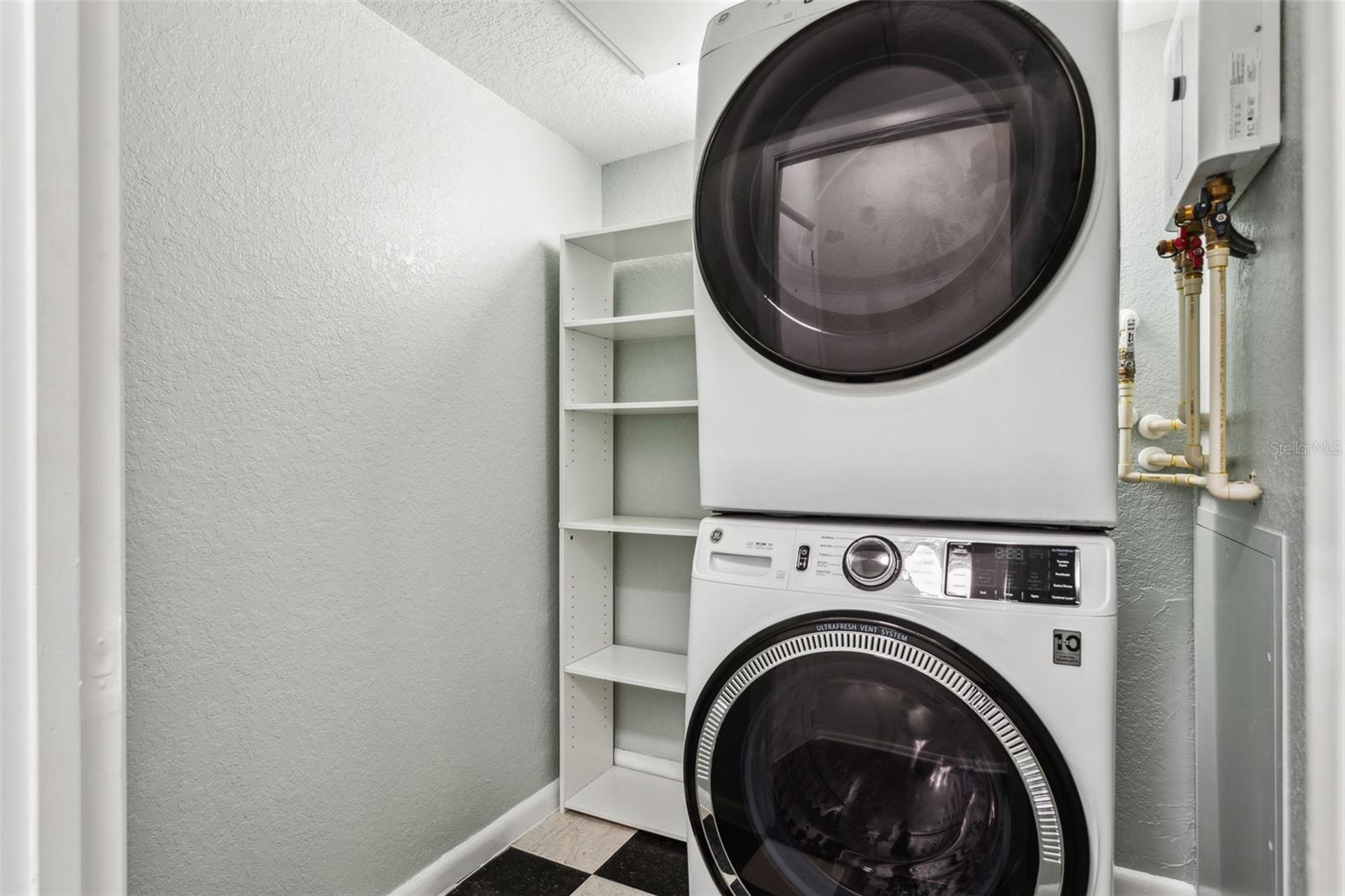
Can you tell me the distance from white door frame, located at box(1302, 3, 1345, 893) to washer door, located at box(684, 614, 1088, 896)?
0.30 metres

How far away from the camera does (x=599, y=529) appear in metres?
1.96

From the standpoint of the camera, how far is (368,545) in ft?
5.02

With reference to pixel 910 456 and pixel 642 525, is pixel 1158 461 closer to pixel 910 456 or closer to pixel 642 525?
pixel 910 456

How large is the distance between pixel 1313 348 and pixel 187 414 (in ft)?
5.40

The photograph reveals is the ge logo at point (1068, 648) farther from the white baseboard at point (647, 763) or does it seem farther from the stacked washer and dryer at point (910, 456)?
the white baseboard at point (647, 763)

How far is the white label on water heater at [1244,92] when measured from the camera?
95 cm

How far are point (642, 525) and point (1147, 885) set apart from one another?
150 cm

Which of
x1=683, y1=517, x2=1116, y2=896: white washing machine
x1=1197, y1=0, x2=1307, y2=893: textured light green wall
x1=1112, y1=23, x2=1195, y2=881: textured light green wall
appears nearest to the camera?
x1=1197, y1=0, x2=1307, y2=893: textured light green wall

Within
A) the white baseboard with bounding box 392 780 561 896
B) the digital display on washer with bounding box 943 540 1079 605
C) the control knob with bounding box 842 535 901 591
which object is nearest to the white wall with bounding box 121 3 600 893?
the white baseboard with bounding box 392 780 561 896

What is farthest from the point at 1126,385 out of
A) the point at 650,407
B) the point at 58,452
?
the point at 58,452

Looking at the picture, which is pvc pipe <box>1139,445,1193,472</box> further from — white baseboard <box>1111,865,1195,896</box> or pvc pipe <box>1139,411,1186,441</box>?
white baseboard <box>1111,865,1195,896</box>

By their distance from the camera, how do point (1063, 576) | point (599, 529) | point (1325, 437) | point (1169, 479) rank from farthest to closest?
point (599, 529), point (1169, 479), point (1063, 576), point (1325, 437)

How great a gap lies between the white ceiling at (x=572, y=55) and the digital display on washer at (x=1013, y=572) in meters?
1.27

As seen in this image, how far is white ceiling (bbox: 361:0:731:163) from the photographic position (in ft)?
5.00
